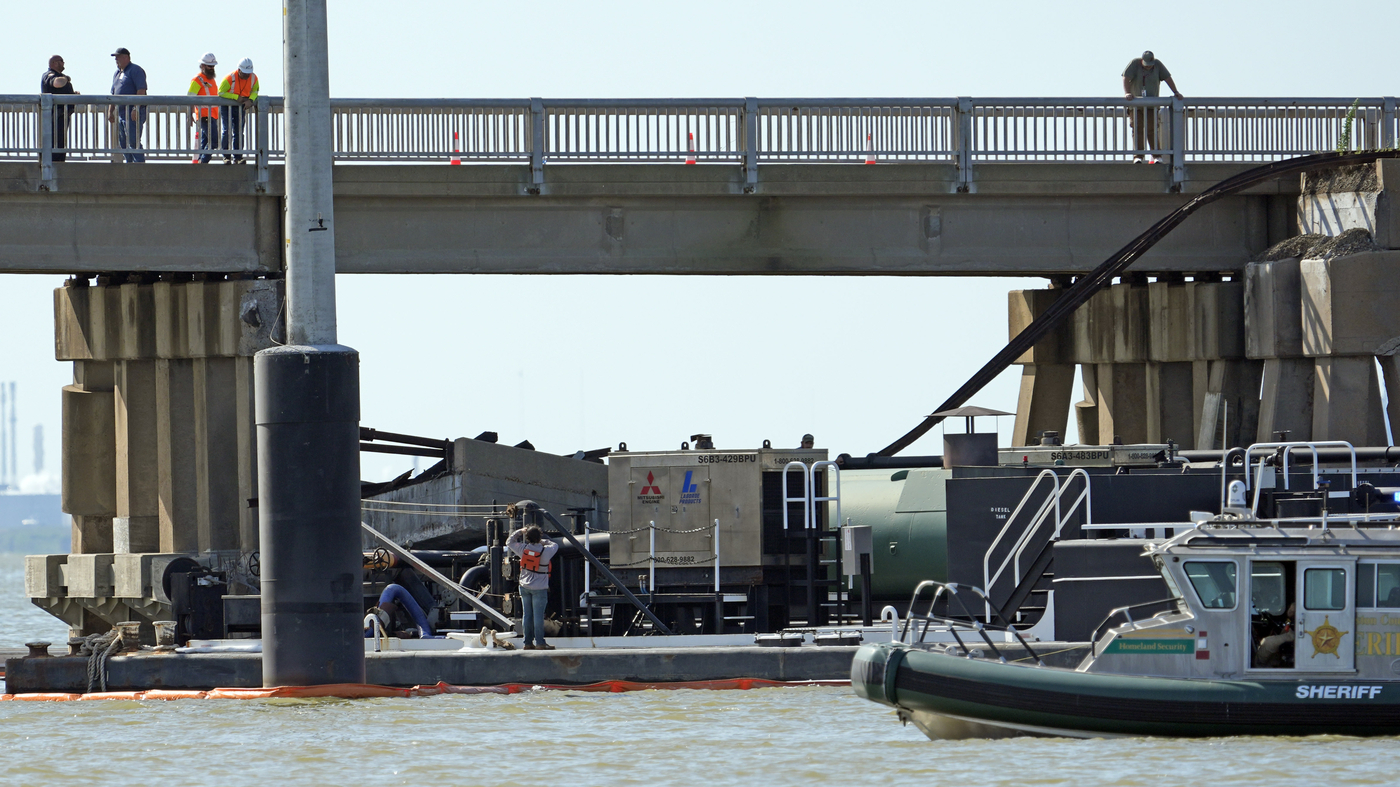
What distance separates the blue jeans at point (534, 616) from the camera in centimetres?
2780

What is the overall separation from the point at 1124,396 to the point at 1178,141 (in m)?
5.36

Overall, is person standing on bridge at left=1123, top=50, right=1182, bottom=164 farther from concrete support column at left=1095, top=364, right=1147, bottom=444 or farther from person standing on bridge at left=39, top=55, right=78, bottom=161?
person standing on bridge at left=39, top=55, right=78, bottom=161

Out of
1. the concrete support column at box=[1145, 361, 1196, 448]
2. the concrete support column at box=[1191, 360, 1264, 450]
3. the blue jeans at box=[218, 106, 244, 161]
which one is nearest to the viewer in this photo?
the blue jeans at box=[218, 106, 244, 161]

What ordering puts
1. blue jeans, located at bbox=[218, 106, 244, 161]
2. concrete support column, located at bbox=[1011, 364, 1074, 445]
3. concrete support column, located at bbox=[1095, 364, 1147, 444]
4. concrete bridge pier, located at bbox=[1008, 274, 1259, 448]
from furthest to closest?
concrete support column, located at bbox=[1011, 364, 1074, 445], concrete support column, located at bbox=[1095, 364, 1147, 444], concrete bridge pier, located at bbox=[1008, 274, 1259, 448], blue jeans, located at bbox=[218, 106, 244, 161]

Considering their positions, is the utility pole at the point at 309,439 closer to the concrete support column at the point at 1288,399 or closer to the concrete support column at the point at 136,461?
the concrete support column at the point at 136,461

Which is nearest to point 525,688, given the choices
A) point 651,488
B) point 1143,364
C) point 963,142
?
point 651,488

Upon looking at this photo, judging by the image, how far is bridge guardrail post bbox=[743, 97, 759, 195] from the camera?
114 feet

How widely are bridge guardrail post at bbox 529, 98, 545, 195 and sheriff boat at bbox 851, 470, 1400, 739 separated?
14.4 m

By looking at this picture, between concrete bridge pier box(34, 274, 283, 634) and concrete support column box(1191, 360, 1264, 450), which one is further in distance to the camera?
concrete support column box(1191, 360, 1264, 450)

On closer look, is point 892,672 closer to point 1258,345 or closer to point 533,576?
point 533,576

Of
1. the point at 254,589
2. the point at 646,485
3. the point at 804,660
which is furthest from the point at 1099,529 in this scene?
the point at 254,589

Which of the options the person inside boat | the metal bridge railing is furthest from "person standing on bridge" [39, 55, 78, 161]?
the person inside boat

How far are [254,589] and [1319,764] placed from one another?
16.1m

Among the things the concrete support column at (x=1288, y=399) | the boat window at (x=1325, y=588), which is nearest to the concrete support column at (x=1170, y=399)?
the concrete support column at (x=1288, y=399)
